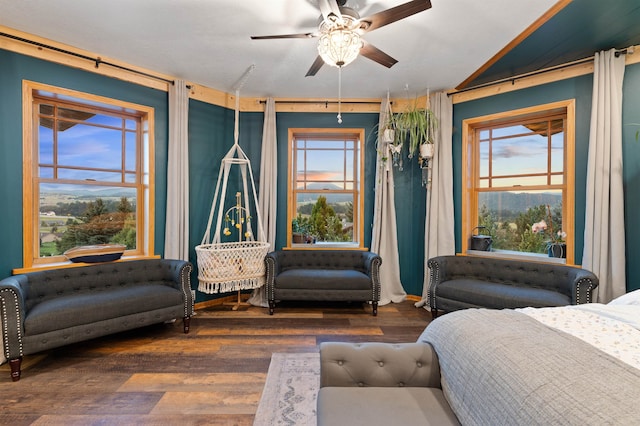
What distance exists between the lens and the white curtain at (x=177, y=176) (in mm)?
3713

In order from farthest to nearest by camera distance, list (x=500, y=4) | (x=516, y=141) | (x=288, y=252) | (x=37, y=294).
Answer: (x=288, y=252)
(x=516, y=141)
(x=37, y=294)
(x=500, y=4)

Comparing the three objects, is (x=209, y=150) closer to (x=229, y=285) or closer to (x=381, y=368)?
(x=229, y=285)

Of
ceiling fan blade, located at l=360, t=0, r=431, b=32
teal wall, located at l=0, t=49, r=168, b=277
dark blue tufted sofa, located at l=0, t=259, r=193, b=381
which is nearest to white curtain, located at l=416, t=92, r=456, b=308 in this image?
ceiling fan blade, located at l=360, t=0, r=431, b=32

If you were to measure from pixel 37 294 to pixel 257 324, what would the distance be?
1.98 metres

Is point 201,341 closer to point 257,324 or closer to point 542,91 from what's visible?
point 257,324

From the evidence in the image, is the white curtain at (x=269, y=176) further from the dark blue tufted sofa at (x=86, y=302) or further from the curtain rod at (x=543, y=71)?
the curtain rod at (x=543, y=71)

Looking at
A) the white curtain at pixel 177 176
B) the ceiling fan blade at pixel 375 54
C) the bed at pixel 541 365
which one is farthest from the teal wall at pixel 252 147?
the bed at pixel 541 365

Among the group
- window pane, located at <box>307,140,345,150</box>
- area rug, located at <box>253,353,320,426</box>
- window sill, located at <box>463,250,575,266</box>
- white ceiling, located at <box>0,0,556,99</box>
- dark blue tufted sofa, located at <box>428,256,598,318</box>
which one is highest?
white ceiling, located at <box>0,0,556,99</box>

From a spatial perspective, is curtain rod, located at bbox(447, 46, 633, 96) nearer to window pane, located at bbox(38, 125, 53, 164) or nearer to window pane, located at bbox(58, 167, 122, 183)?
window pane, located at bbox(58, 167, 122, 183)

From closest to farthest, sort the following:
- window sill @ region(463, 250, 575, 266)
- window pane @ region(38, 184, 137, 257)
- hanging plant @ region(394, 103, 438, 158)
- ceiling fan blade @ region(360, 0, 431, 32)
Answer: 1. ceiling fan blade @ region(360, 0, 431, 32)
2. window pane @ region(38, 184, 137, 257)
3. window sill @ region(463, 250, 575, 266)
4. hanging plant @ region(394, 103, 438, 158)

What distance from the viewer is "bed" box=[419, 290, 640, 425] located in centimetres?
89

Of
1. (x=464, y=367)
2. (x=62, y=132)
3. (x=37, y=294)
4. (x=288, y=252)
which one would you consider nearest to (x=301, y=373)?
(x=464, y=367)

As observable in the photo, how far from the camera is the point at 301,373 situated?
2.43m

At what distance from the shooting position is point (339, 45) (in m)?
1.98
